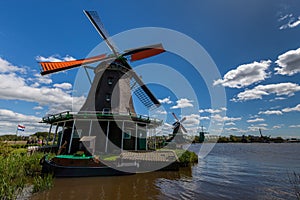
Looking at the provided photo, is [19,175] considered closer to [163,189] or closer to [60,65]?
[163,189]

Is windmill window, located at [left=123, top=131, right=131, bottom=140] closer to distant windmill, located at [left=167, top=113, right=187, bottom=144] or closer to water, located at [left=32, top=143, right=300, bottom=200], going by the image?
water, located at [left=32, top=143, right=300, bottom=200]

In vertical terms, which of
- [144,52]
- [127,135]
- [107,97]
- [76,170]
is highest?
[144,52]

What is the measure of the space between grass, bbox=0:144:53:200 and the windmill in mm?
3869

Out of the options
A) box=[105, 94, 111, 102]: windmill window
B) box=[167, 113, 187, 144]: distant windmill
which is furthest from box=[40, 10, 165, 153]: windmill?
box=[167, 113, 187, 144]: distant windmill

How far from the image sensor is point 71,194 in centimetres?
768

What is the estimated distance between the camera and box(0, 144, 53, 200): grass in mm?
6824

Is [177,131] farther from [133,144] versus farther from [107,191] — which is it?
[107,191]

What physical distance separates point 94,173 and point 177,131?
37.1 metres

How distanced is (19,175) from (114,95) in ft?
31.8

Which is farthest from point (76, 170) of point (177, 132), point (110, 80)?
point (177, 132)

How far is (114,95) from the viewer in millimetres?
17312

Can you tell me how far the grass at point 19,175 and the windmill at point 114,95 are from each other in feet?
12.7

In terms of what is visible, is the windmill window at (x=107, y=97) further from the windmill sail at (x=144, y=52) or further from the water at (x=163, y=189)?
the water at (x=163, y=189)

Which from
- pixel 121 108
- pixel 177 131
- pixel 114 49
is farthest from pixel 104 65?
pixel 177 131
